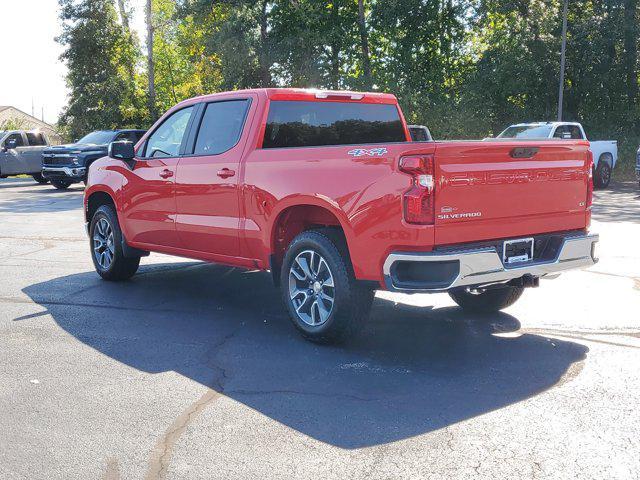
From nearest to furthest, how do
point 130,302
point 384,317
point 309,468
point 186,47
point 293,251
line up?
point 309,468 → point 293,251 → point 384,317 → point 130,302 → point 186,47

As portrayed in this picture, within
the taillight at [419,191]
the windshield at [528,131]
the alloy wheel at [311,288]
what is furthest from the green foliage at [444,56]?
the taillight at [419,191]

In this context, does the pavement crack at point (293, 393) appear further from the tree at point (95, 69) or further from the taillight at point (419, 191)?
the tree at point (95, 69)

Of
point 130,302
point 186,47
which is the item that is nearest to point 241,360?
point 130,302

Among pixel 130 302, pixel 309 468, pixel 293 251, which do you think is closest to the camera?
pixel 309 468

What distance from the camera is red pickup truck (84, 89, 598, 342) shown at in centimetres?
496

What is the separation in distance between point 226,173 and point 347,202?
1600 mm

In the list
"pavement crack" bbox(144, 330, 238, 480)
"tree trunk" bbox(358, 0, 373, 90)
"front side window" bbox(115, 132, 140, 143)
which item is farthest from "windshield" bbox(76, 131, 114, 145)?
"pavement crack" bbox(144, 330, 238, 480)

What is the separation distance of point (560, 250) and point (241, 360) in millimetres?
2525

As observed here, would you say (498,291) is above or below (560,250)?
below

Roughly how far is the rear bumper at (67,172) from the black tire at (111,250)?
15.3 m

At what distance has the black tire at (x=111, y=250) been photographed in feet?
27.1

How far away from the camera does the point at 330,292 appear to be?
5625 millimetres

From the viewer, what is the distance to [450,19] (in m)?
39.2

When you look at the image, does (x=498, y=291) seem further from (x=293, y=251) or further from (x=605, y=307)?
(x=293, y=251)
